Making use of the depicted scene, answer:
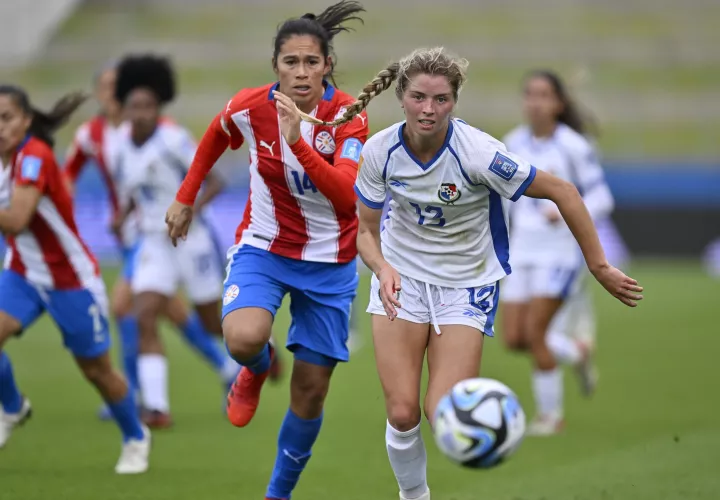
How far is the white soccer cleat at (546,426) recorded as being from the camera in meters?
8.59

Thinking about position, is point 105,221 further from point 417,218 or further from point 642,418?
point 417,218

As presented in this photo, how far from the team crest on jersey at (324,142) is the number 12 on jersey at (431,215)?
0.55m

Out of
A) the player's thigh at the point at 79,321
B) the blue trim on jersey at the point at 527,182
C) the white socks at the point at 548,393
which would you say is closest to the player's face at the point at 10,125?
the player's thigh at the point at 79,321

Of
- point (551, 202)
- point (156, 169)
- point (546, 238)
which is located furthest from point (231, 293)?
point (546, 238)

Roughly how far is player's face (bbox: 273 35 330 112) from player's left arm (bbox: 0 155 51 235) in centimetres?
155

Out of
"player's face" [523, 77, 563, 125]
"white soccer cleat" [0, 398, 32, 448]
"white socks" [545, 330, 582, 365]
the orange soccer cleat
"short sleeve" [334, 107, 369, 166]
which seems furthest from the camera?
"white socks" [545, 330, 582, 365]

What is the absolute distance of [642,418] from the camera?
8914 millimetres

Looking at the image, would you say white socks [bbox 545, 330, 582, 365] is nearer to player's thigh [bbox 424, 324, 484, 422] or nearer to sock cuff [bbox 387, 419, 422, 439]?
player's thigh [bbox 424, 324, 484, 422]

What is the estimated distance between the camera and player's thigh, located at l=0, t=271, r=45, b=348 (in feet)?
20.7

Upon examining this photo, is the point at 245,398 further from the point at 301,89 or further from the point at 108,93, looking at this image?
the point at 108,93

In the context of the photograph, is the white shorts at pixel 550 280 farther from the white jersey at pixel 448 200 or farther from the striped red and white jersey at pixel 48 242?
the striped red and white jersey at pixel 48 242

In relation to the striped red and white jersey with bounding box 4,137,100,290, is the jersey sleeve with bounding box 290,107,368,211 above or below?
above

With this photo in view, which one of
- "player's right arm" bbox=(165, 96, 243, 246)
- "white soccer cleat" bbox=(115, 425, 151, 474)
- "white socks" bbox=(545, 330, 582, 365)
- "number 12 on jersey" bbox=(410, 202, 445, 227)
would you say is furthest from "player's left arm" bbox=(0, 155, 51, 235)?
"white socks" bbox=(545, 330, 582, 365)

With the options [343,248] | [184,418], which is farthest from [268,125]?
[184,418]
